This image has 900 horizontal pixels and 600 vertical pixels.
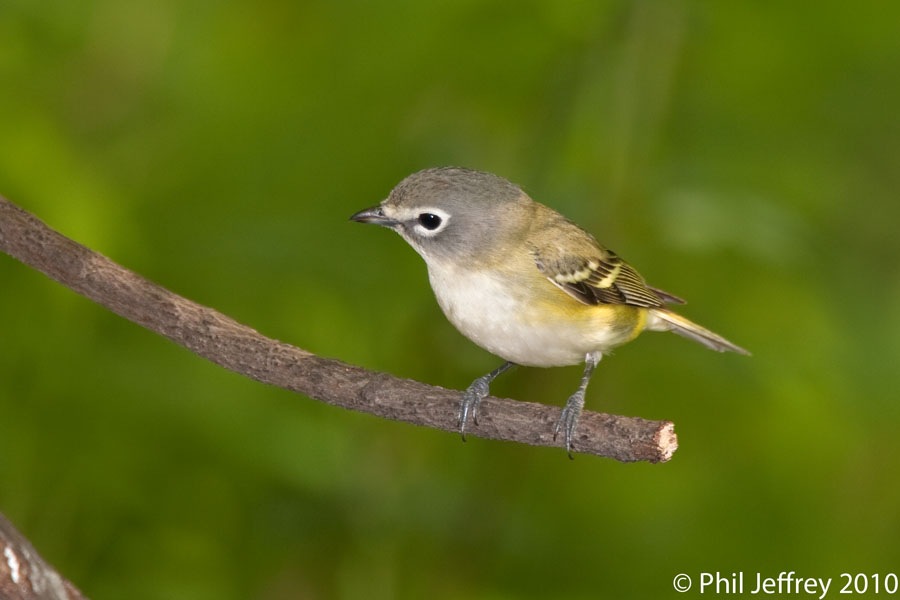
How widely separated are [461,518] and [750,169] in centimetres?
234

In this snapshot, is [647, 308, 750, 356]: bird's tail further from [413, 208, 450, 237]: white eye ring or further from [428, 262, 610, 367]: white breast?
[413, 208, 450, 237]: white eye ring

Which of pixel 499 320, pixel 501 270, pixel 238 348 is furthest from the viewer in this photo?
pixel 501 270

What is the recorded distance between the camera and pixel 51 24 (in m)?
5.21

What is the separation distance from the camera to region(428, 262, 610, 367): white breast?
407cm

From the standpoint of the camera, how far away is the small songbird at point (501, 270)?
160 inches

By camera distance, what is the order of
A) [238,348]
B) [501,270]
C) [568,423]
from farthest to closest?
1. [501,270]
2. [238,348]
3. [568,423]

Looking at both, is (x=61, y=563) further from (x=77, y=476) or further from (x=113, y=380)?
(x=113, y=380)

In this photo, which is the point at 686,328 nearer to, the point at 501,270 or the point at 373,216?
the point at 501,270

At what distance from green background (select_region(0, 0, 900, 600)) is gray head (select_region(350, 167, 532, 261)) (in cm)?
57


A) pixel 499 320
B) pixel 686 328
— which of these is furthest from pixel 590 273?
pixel 686 328

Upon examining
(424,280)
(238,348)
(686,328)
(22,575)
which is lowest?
(22,575)

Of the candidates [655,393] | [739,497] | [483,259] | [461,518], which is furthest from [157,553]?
[739,497]

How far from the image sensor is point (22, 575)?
2496 millimetres

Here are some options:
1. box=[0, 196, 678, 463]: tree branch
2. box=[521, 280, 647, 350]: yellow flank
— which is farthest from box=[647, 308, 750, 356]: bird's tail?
box=[0, 196, 678, 463]: tree branch
